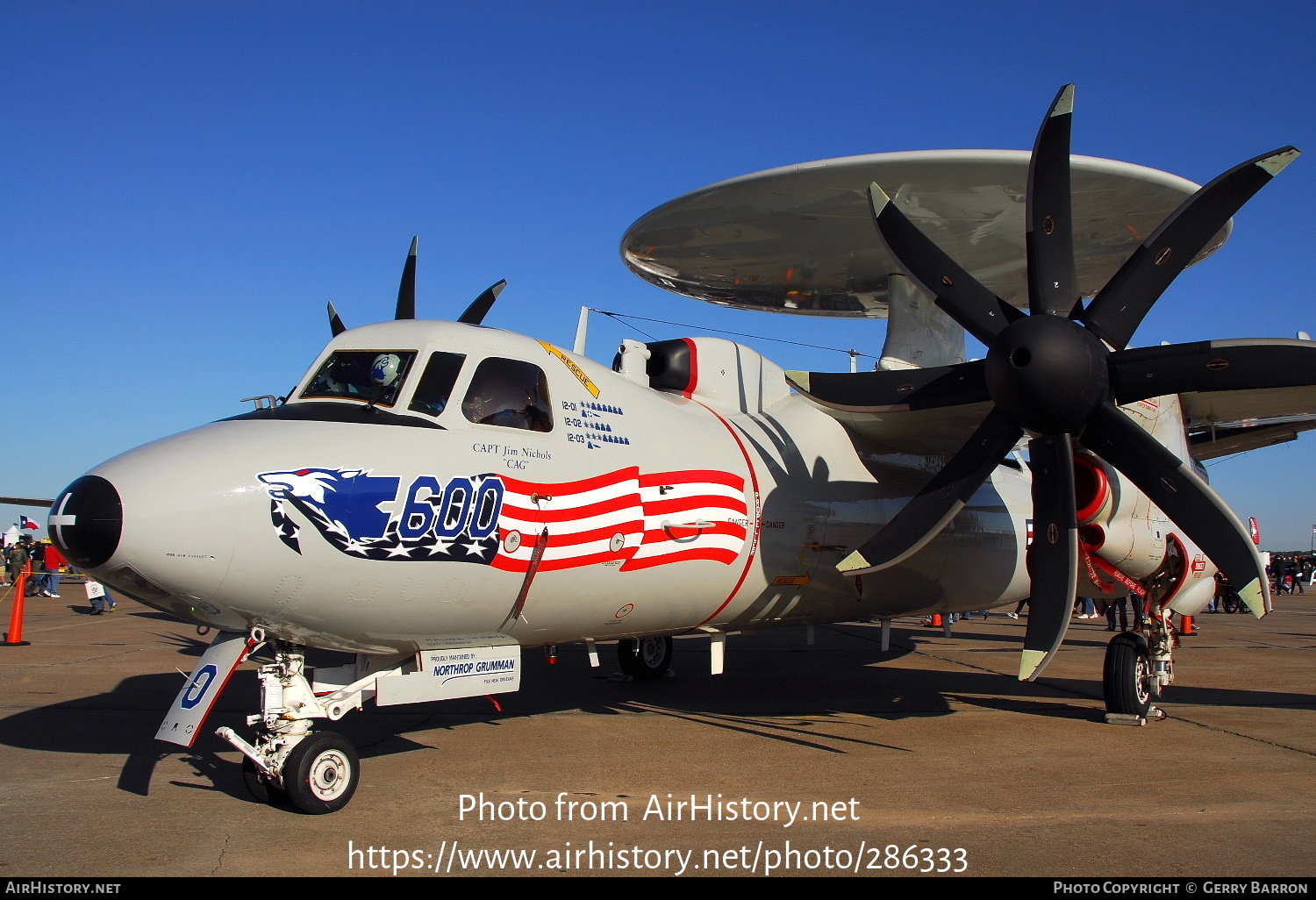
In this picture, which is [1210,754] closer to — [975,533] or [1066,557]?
[1066,557]

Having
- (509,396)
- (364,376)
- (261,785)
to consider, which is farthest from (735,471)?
(261,785)

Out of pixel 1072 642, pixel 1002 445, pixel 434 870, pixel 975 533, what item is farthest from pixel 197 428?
pixel 1072 642

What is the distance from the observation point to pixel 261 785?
6.59m

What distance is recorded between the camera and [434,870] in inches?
207

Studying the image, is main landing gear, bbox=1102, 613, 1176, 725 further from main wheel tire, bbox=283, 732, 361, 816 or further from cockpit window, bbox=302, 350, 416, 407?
cockpit window, bbox=302, 350, 416, 407

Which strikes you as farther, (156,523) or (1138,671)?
(1138,671)

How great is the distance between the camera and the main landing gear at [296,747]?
245 inches

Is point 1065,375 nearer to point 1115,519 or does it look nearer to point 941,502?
point 941,502

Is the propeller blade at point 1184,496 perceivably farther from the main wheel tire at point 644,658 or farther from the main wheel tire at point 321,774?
the main wheel tire at point 321,774

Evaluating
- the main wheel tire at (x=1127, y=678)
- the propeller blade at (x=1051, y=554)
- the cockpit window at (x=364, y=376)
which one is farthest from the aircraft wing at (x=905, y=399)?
the cockpit window at (x=364, y=376)

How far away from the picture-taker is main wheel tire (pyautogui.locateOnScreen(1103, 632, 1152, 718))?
10.3 m

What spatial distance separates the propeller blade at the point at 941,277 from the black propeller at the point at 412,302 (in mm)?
4412

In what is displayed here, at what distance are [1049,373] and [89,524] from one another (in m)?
7.15

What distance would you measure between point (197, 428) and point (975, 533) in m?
8.55
